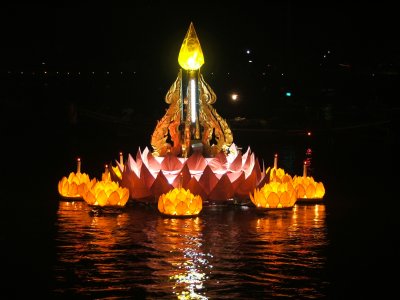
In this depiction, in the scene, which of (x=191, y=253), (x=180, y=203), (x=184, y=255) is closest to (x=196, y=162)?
(x=180, y=203)

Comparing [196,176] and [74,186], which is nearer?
[196,176]

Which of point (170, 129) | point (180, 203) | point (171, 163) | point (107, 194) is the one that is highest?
point (170, 129)

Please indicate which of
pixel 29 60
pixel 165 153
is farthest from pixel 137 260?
pixel 29 60

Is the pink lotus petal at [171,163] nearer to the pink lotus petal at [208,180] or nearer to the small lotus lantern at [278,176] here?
the pink lotus petal at [208,180]

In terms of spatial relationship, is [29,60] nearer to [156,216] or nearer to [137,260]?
[156,216]

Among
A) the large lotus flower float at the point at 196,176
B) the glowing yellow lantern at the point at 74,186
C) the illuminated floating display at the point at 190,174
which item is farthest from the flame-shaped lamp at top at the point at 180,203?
the glowing yellow lantern at the point at 74,186

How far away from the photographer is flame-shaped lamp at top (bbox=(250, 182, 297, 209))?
12312 millimetres

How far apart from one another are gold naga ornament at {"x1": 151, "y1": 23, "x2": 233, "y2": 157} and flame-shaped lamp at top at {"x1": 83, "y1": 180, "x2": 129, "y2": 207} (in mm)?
1386

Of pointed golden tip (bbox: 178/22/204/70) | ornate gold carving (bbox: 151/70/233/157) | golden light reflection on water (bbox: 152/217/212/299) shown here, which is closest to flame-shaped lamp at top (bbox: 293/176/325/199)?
ornate gold carving (bbox: 151/70/233/157)

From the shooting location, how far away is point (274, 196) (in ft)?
40.5

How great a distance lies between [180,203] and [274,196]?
160 centimetres

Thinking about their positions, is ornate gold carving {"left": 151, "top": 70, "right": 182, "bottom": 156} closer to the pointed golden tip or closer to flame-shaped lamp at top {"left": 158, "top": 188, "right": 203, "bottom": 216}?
the pointed golden tip

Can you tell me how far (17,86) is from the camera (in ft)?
106

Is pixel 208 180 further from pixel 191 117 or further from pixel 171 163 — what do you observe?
pixel 191 117
